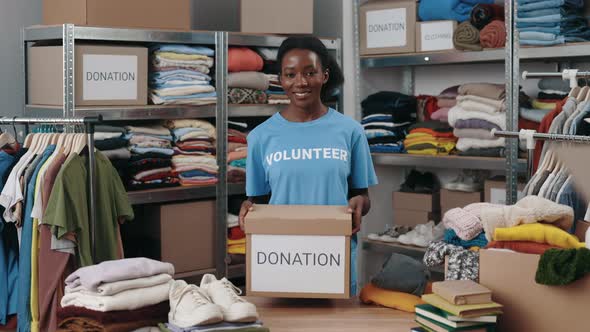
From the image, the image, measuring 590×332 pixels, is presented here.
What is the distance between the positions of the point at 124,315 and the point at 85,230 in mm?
1290

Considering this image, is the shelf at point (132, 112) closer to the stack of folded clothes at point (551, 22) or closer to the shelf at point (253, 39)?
the shelf at point (253, 39)

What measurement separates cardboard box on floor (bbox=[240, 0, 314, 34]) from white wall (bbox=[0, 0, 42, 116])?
1.17m

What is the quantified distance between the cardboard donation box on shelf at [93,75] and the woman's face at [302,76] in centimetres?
144

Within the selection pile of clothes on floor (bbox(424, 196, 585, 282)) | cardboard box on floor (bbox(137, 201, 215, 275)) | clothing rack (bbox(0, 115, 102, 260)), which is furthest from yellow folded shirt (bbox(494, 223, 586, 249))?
cardboard box on floor (bbox(137, 201, 215, 275))

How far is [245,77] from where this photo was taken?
4707mm

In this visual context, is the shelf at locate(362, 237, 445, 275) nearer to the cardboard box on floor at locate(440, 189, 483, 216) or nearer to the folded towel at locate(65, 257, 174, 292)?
the cardboard box on floor at locate(440, 189, 483, 216)

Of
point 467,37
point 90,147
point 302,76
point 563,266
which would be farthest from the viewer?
point 467,37

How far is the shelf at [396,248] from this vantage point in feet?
15.3

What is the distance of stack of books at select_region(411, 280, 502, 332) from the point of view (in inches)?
80.5

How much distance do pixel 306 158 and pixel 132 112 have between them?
1.52 metres

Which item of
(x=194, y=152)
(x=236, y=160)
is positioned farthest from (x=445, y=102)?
(x=194, y=152)

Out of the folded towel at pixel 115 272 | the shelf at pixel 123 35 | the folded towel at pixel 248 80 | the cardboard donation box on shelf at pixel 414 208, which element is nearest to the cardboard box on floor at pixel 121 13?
the shelf at pixel 123 35

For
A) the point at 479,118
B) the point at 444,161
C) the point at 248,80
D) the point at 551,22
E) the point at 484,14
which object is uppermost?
the point at 484,14

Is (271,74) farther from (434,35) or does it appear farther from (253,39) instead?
(434,35)
